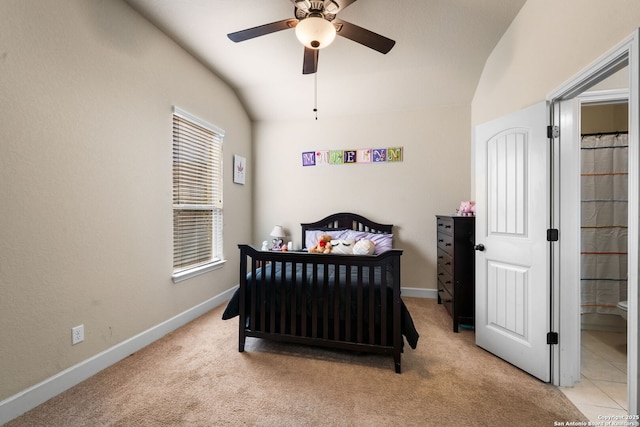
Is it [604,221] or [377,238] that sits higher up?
[604,221]

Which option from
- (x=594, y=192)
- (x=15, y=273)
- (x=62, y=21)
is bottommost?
(x=15, y=273)

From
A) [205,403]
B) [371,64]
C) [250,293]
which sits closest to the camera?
[205,403]

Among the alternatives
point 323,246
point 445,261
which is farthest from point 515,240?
point 323,246

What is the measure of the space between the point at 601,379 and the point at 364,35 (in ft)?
9.67

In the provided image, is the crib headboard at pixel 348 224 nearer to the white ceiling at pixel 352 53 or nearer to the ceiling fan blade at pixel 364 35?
the white ceiling at pixel 352 53

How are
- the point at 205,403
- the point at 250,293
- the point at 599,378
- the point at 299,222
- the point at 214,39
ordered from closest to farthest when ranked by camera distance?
the point at 205,403 → the point at 599,378 → the point at 250,293 → the point at 214,39 → the point at 299,222

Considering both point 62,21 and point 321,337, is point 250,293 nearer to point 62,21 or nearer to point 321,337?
point 321,337

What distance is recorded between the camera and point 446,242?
2906mm

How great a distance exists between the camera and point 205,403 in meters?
1.60

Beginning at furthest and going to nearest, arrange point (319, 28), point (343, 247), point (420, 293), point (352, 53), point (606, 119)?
point (420, 293), point (343, 247), point (352, 53), point (606, 119), point (319, 28)

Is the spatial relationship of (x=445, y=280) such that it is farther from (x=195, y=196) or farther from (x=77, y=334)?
(x=77, y=334)

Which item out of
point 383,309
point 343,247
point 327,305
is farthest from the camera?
point 343,247

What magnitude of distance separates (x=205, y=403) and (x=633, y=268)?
2336 millimetres

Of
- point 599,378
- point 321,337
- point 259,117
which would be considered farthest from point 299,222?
point 599,378
